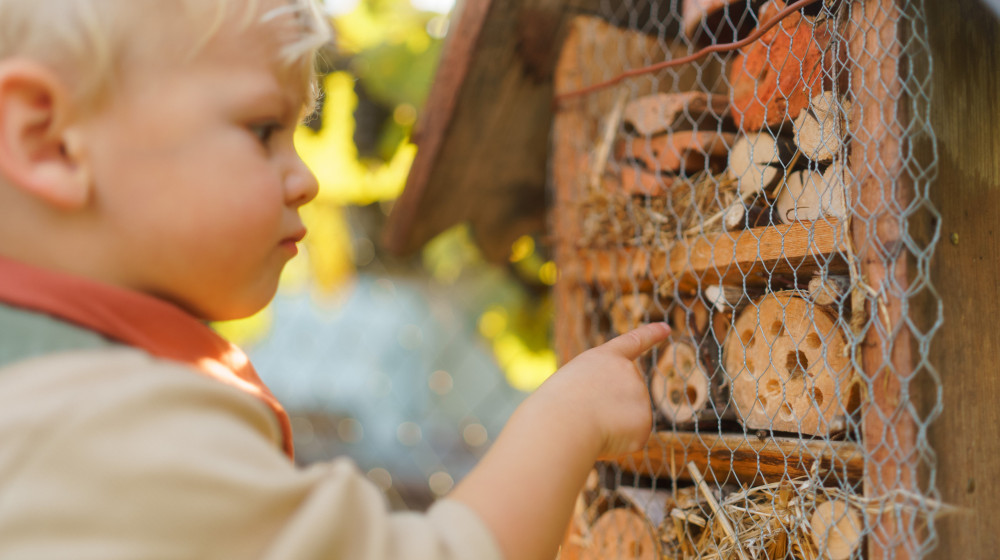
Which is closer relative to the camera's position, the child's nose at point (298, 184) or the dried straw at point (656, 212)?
the child's nose at point (298, 184)

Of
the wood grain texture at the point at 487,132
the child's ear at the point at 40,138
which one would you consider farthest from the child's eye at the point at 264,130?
the wood grain texture at the point at 487,132

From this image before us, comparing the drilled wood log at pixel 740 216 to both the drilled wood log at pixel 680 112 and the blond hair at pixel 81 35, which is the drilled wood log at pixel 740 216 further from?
the blond hair at pixel 81 35

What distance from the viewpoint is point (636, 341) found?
0.79 m

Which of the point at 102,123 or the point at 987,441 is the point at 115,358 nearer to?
the point at 102,123

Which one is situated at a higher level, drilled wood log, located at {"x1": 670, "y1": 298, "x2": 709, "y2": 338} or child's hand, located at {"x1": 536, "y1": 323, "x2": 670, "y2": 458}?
child's hand, located at {"x1": 536, "y1": 323, "x2": 670, "y2": 458}

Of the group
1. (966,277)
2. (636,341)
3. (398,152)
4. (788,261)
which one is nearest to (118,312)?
(636,341)

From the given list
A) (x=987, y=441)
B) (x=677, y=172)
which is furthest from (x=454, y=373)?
(x=987, y=441)

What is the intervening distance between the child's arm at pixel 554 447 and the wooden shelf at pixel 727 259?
0.22m

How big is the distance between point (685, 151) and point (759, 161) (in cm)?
14

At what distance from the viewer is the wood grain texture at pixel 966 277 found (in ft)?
2.25

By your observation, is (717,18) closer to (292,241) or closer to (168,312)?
(292,241)

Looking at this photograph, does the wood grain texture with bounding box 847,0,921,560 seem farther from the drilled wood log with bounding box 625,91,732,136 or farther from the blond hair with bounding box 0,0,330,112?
the blond hair with bounding box 0,0,330,112

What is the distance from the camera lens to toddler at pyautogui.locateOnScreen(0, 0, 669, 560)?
1.48ft

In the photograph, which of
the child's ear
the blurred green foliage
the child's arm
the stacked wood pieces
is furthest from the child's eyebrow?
the blurred green foliage
